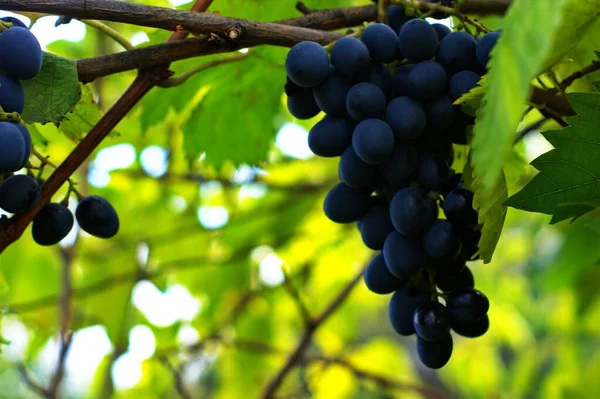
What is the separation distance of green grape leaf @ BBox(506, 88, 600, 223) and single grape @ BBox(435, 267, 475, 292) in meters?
0.13

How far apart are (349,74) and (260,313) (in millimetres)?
1652

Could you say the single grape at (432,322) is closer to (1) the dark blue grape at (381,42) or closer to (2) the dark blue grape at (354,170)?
(2) the dark blue grape at (354,170)

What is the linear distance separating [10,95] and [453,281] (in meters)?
0.56

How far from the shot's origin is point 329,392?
263 centimetres

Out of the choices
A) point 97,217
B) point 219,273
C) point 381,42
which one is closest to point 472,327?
point 381,42

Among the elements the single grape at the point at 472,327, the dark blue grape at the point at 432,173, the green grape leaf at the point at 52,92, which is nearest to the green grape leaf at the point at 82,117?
the green grape leaf at the point at 52,92

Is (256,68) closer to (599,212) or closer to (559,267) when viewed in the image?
(599,212)

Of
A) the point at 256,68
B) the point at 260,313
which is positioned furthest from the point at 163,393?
the point at 256,68

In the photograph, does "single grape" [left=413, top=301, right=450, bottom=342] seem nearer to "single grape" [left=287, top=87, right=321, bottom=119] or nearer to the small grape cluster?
the small grape cluster

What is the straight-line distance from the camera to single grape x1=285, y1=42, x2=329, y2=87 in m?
0.76

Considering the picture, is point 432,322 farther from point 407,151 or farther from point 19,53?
point 19,53

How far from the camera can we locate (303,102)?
85 cm

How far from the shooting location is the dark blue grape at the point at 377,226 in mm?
841

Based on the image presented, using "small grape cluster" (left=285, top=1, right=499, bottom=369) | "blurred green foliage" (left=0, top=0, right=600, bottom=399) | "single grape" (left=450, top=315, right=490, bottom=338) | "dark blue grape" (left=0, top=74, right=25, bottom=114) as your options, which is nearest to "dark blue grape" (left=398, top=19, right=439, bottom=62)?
"small grape cluster" (left=285, top=1, right=499, bottom=369)
